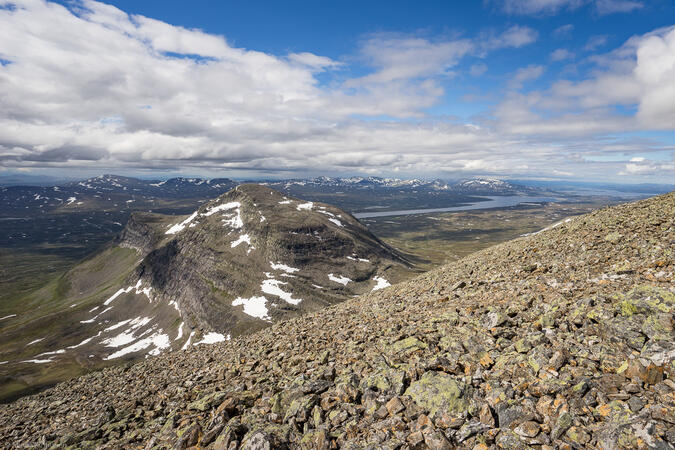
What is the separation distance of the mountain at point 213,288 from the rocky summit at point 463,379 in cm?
8472

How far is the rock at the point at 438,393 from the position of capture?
9.67 m

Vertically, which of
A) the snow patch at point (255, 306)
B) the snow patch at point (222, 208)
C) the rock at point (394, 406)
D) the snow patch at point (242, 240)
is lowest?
the snow patch at point (255, 306)

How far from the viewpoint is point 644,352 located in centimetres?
904

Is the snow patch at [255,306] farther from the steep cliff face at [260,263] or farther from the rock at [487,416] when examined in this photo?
the rock at [487,416]

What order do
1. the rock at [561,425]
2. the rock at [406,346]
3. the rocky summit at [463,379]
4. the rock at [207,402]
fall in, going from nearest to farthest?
the rock at [561,425]
the rocky summit at [463,379]
the rock at [406,346]
the rock at [207,402]

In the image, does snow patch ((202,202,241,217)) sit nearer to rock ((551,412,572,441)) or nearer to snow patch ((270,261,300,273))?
snow patch ((270,261,300,273))

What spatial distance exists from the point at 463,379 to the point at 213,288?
134079 millimetres

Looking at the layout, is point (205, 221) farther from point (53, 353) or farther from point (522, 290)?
point (522, 290)

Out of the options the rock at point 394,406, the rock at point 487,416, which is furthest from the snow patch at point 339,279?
the rock at point 487,416

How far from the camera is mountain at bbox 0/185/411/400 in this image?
355 ft

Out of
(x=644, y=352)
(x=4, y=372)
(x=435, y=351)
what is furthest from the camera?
(x=4, y=372)

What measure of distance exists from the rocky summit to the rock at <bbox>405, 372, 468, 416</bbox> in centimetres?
4

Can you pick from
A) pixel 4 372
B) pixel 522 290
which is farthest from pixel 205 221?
pixel 522 290

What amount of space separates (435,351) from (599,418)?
6.03 meters
